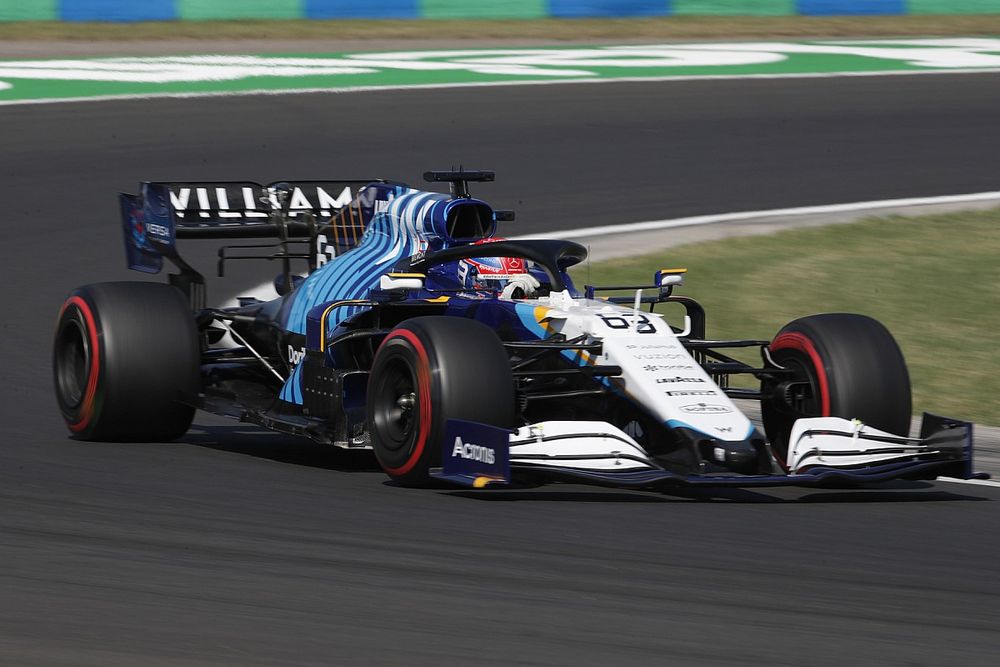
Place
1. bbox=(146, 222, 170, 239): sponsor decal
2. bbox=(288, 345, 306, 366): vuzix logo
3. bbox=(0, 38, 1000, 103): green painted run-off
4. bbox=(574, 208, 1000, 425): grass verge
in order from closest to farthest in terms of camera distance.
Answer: bbox=(288, 345, 306, 366): vuzix logo
bbox=(146, 222, 170, 239): sponsor decal
bbox=(574, 208, 1000, 425): grass verge
bbox=(0, 38, 1000, 103): green painted run-off

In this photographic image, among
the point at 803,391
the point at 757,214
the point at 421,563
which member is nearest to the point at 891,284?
the point at 757,214

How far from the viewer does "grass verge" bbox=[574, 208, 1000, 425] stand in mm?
10438

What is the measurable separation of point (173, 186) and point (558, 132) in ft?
30.0

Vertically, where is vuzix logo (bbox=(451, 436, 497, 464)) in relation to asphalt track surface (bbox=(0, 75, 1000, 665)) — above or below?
above

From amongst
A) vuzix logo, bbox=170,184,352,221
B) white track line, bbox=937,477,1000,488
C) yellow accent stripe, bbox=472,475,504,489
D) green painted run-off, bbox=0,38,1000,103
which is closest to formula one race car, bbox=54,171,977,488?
yellow accent stripe, bbox=472,475,504,489

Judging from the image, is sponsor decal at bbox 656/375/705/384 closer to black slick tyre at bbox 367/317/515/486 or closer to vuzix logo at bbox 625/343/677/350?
vuzix logo at bbox 625/343/677/350

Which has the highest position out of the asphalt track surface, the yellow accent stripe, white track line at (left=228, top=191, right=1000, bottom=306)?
white track line at (left=228, top=191, right=1000, bottom=306)

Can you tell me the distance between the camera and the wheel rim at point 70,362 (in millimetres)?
8867

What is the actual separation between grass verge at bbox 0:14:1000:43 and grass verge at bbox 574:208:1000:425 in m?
10.6

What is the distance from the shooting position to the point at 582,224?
14922 millimetres

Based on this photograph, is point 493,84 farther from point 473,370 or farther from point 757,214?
point 473,370

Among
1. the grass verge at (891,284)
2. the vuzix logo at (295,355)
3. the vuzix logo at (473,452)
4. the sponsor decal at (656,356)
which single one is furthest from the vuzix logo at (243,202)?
the vuzix logo at (473,452)

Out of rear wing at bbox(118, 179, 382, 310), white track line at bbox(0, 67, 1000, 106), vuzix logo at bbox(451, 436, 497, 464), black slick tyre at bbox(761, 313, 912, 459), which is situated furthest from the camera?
white track line at bbox(0, 67, 1000, 106)

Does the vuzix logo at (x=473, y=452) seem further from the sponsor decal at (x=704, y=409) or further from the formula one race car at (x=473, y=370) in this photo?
the sponsor decal at (x=704, y=409)
